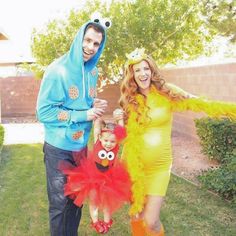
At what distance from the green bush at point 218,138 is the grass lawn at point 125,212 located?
1087 mm

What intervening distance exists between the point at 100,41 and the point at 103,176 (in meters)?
1.07

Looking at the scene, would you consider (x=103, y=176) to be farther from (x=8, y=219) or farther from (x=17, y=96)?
(x=17, y=96)

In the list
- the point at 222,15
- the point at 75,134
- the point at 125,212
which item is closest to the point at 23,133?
the point at 125,212

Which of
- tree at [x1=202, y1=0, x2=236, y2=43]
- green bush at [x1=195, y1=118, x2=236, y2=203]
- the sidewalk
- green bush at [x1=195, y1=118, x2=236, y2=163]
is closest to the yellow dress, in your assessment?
green bush at [x1=195, y1=118, x2=236, y2=203]

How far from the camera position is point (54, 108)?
280 centimetres

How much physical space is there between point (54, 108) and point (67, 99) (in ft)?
0.39

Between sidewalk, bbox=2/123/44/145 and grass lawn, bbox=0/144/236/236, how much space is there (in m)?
4.05

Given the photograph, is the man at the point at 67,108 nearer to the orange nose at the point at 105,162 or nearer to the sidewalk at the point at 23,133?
the orange nose at the point at 105,162

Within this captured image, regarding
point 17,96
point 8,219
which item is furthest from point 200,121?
point 17,96

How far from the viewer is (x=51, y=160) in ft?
9.66

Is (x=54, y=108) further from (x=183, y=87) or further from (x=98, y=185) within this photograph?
(x=183, y=87)

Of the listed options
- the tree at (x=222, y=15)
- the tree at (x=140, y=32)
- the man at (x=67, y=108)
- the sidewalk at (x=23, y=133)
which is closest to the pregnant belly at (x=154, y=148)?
the man at (x=67, y=108)

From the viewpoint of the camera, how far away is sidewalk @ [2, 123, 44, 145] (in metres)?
10.6

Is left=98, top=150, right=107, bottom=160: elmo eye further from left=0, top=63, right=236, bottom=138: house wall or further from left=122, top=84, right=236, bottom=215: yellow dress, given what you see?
left=0, top=63, right=236, bottom=138: house wall
